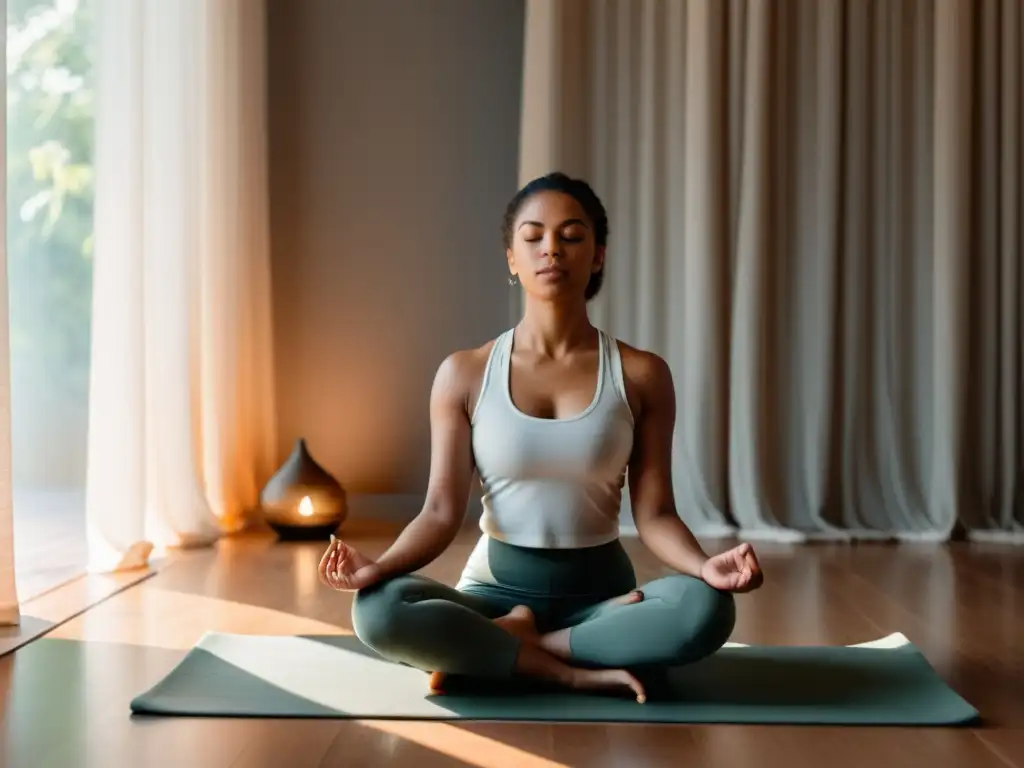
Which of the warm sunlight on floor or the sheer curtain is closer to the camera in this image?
the warm sunlight on floor

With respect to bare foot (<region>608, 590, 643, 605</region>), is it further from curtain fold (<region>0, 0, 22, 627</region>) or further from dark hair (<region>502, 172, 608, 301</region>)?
curtain fold (<region>0, 0, 22, 627</region>)

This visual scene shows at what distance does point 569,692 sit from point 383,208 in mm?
2713

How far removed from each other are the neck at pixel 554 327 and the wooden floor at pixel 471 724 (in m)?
0.61

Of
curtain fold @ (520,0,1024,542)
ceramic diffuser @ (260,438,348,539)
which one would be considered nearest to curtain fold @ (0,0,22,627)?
ceramic diffuser @ (260,438,348,539)

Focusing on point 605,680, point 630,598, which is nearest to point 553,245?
point 630,598

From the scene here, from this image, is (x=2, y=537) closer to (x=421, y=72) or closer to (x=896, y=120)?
(x=421, y=72)

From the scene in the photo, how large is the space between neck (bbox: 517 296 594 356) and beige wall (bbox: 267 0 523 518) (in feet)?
7.50

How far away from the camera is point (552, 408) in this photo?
1966 mm

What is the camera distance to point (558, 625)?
1.94 meters

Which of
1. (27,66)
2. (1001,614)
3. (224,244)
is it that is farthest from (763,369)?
(27,66)

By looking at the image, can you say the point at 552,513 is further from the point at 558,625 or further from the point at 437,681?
the point at 437,681

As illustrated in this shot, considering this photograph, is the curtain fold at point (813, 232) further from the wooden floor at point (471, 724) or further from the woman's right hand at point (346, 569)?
the woman's right hand at point (346, 569)

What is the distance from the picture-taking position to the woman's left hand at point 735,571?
1.69 meters

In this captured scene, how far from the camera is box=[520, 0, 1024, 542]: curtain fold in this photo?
386cm
